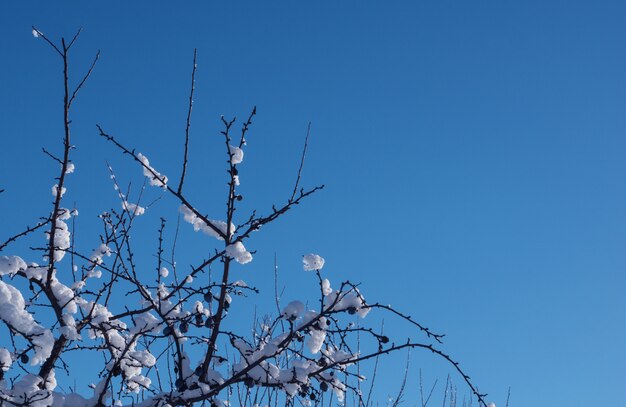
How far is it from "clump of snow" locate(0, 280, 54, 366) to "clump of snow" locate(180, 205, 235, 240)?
90 cm

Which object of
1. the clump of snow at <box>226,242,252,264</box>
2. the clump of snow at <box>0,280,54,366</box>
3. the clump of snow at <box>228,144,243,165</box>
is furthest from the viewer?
the clump of snow at <box>228,144,243,165</box>

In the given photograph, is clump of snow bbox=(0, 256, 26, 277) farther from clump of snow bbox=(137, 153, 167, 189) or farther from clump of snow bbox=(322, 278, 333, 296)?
clump of snow bbox=(322, 278, 333, 296)

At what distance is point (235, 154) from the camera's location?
350 centimetres

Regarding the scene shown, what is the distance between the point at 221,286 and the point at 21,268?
0.99 meters

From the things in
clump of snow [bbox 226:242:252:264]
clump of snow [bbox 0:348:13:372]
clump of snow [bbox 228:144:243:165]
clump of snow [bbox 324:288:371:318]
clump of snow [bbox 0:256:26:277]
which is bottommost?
clump of snow [bbox 0:348:13:372]

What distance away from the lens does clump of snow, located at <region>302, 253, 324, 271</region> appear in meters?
3.27

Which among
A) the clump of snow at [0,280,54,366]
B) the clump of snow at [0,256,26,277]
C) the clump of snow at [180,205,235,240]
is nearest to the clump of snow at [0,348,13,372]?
the clump of snow at [0,280,54,366]

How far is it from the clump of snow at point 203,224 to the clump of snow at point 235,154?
0.32 m

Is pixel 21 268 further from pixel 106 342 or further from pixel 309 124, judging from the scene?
pixel 309 124

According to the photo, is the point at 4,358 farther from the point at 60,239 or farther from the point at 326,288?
the point at 326,288

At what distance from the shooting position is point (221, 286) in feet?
10.9

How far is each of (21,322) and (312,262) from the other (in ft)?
4.36

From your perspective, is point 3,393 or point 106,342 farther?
point 106,342

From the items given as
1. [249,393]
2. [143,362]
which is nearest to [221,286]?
[143,362]
